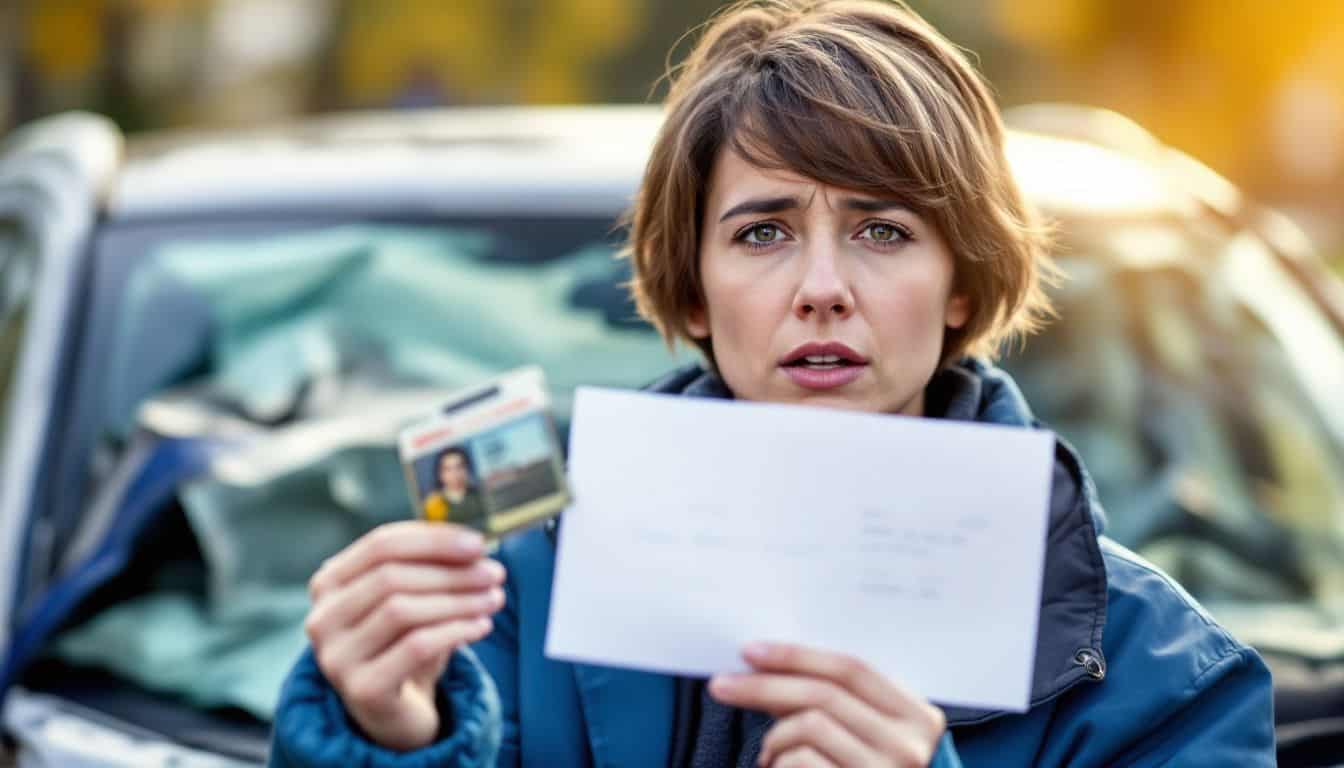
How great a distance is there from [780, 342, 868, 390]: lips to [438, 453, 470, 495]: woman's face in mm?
386

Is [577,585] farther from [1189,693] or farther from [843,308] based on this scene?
[1189,693]

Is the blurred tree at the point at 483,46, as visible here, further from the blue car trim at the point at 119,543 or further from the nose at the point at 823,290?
the nose at the point at 823,290

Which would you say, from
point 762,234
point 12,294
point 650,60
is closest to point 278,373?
point 12,294

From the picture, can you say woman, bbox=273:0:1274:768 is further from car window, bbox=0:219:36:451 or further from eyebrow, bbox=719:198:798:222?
car window, bbox=0:219:36:451

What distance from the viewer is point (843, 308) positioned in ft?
5.06

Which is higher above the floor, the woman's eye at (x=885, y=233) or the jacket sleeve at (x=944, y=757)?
the woman's eye at (x=885, y=233)

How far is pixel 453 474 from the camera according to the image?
130 centimetres

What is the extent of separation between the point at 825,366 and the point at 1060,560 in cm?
30

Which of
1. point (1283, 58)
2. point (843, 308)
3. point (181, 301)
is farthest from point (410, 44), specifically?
point (843, 308)

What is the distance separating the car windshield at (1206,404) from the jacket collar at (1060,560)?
841 mm

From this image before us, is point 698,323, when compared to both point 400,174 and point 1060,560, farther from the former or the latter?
point 400,174

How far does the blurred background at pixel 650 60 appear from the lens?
1738cm

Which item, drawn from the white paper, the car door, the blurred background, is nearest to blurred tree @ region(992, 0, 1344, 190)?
the blurred background

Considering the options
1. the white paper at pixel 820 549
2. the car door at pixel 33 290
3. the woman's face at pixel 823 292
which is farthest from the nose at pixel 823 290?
the car door at pixel 33 290
